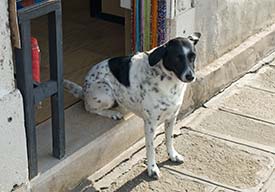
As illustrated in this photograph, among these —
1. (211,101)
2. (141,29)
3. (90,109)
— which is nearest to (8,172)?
(90,109)

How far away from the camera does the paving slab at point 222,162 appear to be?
14.8 feet

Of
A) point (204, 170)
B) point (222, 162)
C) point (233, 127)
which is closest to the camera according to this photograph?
point (204, 170)

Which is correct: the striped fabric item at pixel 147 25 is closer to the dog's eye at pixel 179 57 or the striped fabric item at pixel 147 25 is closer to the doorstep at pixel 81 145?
the doorstep at pixel 81 145

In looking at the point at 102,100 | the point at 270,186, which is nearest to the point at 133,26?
the point at 102,100

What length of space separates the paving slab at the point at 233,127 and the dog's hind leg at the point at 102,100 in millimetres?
751

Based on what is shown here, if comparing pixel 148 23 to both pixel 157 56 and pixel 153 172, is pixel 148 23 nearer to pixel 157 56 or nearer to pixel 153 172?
pixel 157 56

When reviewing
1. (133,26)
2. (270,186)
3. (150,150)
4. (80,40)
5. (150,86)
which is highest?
(133,26)

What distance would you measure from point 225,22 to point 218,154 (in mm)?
1471

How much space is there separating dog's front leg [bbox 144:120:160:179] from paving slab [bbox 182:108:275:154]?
2.69 feet

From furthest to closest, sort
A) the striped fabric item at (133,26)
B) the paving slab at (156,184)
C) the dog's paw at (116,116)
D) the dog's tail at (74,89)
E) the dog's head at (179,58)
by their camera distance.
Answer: the dog's tail at (74,89) → the striped fabric item at (133,26) → the dog's paw at (116,116) → the paving slab at (156,184) → the dog's head at (179,58)

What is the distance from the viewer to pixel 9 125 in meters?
3.60

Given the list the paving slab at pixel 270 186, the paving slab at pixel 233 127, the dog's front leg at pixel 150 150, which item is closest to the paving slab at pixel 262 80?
the paving slab at pixel 233 127

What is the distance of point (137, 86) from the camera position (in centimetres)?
440

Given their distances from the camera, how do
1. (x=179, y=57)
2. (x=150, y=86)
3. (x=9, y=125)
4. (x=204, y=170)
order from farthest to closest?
(x=204, y=170) < (x=150, y=86) < (x=179, y=57) < (x=9, y=125)
